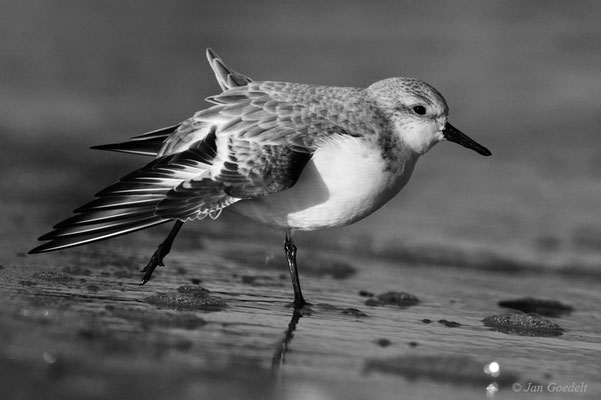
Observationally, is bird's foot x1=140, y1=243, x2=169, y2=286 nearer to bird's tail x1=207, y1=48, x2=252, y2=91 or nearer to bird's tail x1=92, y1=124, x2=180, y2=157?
bird's tail x1=92, y1=124, x2=180, y2=157

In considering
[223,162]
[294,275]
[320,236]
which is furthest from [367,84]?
[223,162]

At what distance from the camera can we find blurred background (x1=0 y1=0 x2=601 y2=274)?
974 cm

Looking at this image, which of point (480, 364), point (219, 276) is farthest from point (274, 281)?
point (480, 364)

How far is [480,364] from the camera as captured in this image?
5.66 metres

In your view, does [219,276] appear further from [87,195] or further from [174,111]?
[174,111]

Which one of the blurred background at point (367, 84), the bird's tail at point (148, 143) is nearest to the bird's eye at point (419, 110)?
the bird's tail at point (148, 143)

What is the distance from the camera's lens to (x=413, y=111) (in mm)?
6965

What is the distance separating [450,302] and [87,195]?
4.30 m

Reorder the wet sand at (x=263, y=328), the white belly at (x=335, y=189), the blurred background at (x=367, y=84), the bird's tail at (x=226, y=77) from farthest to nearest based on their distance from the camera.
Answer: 1. the blurred background at (x=367, y=84)
2. the bird's tail at (x=226, y=77)
3. the white belly at (x=335, y=189)
4. the wet sand at (x=263, y=328)

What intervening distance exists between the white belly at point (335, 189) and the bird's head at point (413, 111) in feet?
0.81

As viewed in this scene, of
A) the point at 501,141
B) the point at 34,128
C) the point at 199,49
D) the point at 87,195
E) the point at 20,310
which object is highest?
the point at 199,49

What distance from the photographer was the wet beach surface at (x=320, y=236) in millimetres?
5289

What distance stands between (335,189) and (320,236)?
3.02m

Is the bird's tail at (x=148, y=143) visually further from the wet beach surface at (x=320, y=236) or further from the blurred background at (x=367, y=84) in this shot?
the blurred background at (x=367, y=84)
